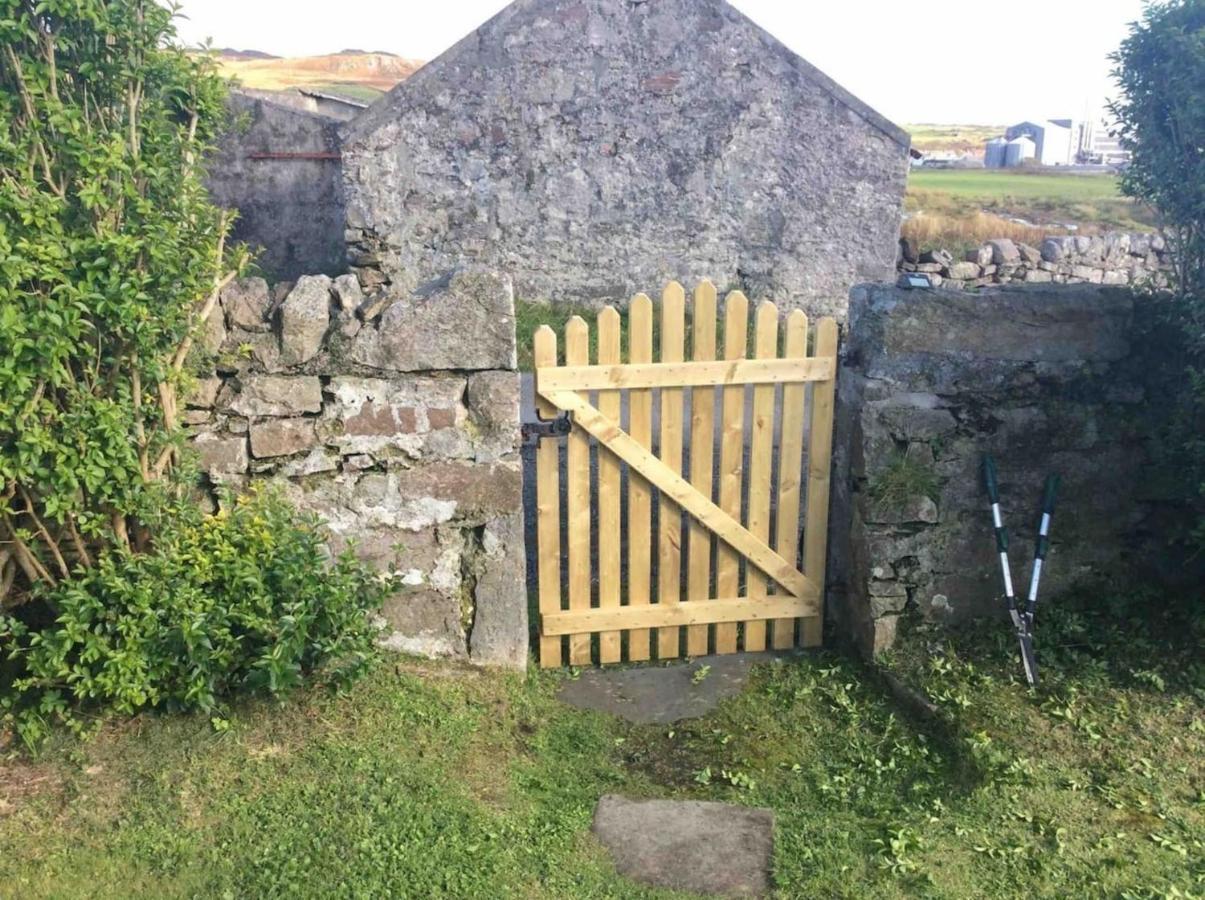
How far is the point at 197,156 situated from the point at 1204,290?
4259 millimetres

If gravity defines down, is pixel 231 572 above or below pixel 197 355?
below

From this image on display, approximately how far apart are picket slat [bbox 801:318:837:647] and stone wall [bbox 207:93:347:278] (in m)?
9.10

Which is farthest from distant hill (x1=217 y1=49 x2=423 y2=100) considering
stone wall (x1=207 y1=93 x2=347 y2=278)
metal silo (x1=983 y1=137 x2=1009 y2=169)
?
metal silo (x1=983 y1=137 x2=1009 y2=169)

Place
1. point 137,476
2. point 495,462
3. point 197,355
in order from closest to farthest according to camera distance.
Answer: point 137,476 → point 197,355 → point 495,462

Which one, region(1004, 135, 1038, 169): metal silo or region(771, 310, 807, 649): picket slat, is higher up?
region(1004, 135, 1038, 169): metal silo

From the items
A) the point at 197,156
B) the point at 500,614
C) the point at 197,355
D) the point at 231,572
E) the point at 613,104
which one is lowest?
the point at 500,614

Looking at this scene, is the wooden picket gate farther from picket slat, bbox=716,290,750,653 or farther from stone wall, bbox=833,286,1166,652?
stone wall, bbox=833,286,1166,652

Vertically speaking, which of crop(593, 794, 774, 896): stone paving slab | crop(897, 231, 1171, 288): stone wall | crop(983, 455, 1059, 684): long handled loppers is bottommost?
crop(593, 794, 774, 896): stone paving slab

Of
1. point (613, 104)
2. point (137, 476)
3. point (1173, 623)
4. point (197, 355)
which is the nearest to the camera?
point (137, 476)

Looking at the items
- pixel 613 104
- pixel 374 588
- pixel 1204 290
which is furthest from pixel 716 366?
pixel 613 104

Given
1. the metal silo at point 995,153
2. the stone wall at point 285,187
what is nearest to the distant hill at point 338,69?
the stone wall at point 285,187

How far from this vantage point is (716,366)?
473 centimetres

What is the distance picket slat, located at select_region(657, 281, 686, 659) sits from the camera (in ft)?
15.2

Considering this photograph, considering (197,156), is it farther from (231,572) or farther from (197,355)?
(231,572)
